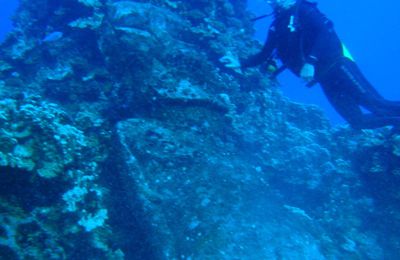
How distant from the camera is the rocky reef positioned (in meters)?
4.69

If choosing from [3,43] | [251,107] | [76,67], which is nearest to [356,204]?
[251,107]

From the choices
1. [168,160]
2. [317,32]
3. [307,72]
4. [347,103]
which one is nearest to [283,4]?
[317,32]

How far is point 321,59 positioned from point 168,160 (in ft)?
10.9

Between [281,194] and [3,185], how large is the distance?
5144mm

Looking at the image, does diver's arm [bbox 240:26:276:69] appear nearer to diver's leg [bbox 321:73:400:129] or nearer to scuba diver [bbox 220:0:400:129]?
scuba diver [bbox 220:0:400:129]

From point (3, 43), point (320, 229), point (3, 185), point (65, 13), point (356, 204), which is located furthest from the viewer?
point (3, 43)

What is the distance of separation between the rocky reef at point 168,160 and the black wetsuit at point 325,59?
74cm

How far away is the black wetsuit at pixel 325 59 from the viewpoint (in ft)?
19.3

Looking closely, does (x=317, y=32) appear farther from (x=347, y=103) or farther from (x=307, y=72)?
(x=347, y=103)

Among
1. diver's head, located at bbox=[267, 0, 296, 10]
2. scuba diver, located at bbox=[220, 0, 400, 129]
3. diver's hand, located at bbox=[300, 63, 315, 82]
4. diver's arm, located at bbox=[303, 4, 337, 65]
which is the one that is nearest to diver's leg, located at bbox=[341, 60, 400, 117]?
scuba diver, located at bbox=[220, 0, 400, 129]

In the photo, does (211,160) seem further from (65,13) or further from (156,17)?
(65,13)

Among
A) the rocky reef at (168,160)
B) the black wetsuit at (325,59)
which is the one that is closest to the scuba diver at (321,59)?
the black wetsuit at (325,59)

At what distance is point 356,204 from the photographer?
7.11m

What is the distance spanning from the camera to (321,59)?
6426 mm
